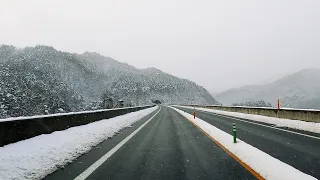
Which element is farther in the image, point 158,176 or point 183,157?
point 183,157

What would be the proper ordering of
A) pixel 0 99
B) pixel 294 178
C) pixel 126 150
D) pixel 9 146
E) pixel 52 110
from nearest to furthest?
pixel 294 178
pixel 9 146
pixel 126 150
pixel 0 99
pixel 52 110

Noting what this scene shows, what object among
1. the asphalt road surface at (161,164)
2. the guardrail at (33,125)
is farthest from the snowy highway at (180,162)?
the guardrail at (33,125)

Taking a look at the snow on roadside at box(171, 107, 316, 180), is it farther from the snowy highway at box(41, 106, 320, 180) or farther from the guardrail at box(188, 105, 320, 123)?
the guardrail at box(188, 105, 320, 123)

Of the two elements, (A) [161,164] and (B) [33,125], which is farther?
(B) [33,125]

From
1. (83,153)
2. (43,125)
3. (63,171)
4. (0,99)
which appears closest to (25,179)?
(63,171)

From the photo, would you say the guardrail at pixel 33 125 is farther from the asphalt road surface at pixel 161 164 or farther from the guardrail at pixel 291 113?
the guardrail at pixel 291 113

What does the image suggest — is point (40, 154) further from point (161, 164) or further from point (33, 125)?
point (161, 164)

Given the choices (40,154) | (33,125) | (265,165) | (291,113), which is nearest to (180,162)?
(265,165)

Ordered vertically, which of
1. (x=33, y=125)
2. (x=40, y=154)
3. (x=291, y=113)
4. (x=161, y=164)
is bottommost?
(x=161, y=164)

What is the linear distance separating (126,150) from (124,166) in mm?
2613

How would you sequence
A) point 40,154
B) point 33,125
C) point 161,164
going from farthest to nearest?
point 33,125 < point 161,164 < point 40,154

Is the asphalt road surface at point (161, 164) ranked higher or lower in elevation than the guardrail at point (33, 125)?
lower

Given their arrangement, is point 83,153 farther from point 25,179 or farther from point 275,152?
point 275,152

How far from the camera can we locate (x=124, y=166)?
7.80 meters
